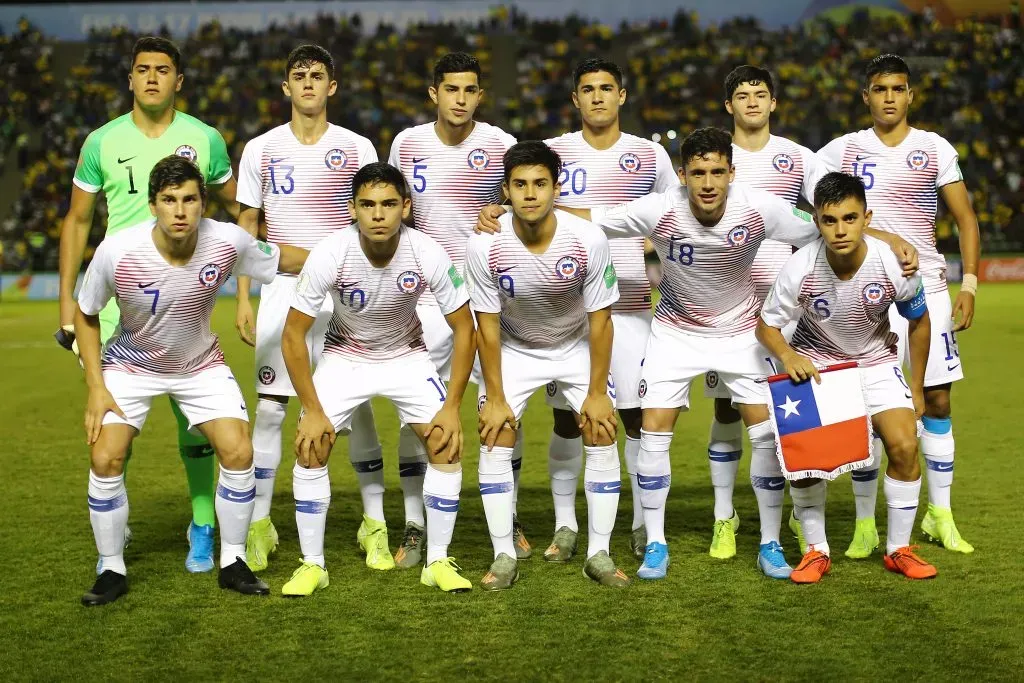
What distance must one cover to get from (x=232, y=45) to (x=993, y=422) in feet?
77.8

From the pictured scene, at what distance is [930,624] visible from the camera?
4.28 m

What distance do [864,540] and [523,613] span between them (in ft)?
5.83

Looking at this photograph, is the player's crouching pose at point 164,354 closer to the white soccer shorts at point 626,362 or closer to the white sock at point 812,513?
the white soccer shorts at point 626,362

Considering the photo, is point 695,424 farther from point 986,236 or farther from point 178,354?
point 986,236

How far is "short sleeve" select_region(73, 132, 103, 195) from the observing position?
534 cm

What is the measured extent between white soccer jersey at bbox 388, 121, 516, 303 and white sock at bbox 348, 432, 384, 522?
0.82 meters

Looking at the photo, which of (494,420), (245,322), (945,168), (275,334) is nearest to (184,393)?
(275,334)

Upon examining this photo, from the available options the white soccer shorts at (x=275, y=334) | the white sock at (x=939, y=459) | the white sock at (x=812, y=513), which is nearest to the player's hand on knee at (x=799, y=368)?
the white sock at (x=812, y=513)

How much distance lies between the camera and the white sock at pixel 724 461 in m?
5.41

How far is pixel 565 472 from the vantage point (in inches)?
214

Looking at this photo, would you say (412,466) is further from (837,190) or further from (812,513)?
(837,190)

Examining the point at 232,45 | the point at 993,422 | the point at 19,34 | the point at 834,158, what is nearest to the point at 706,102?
the point at 232,45

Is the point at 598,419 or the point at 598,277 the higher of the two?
the point at 598,277

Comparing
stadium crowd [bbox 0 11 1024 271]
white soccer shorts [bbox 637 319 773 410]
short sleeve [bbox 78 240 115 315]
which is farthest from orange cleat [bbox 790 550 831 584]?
stadium crowd [bbox 0 11 1024 271]
